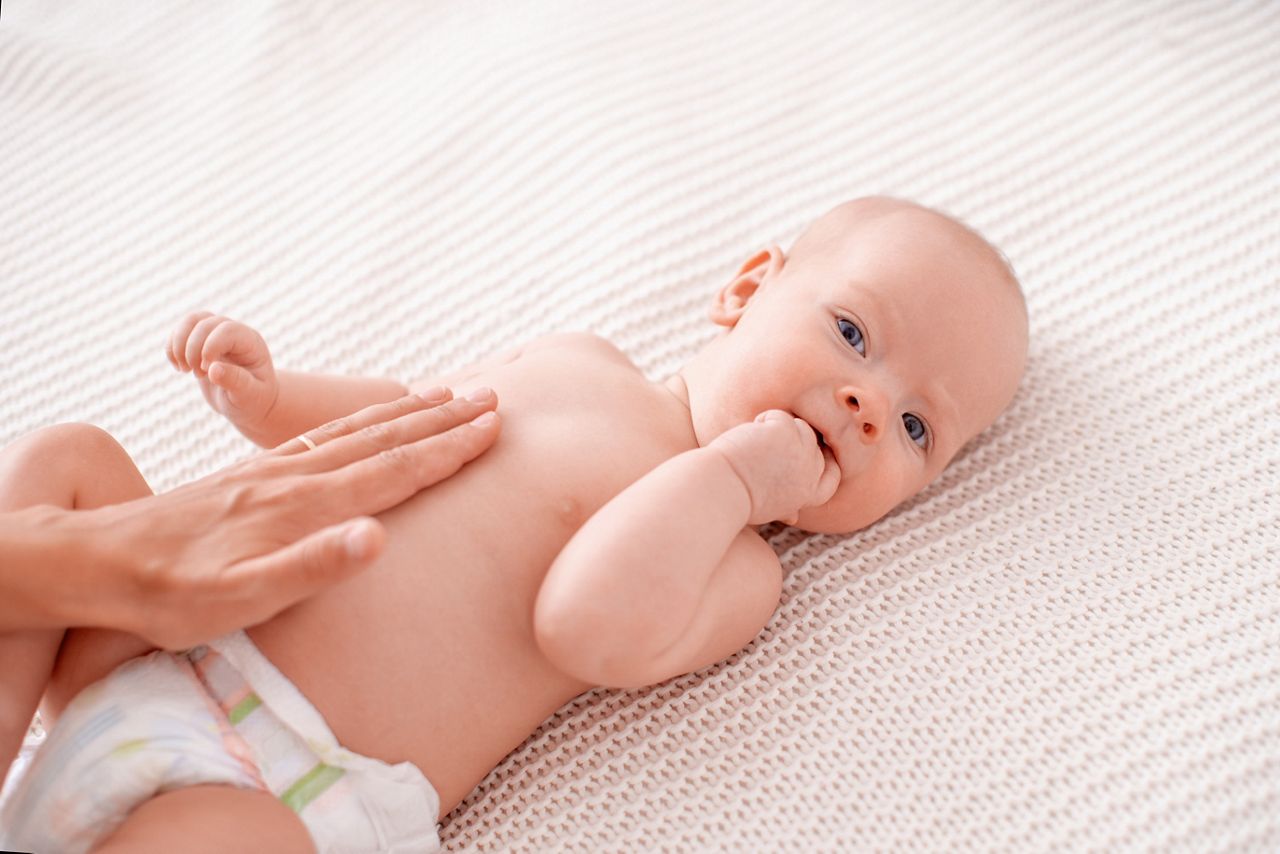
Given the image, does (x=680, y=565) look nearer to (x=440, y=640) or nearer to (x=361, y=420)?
(x=440, y=640)

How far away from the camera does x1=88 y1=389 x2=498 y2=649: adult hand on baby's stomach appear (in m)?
1.22

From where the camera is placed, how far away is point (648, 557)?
4.53 feet

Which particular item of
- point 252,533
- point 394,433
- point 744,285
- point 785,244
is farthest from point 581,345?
point 252,533

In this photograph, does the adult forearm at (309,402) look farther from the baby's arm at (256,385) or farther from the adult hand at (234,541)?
the adult hand at (234,541)

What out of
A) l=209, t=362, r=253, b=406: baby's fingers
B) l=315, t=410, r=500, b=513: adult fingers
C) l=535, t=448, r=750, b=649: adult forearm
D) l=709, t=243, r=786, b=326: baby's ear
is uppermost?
l=209, t=362, r=253, b=406: baby's fingers

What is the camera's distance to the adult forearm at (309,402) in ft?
5.69

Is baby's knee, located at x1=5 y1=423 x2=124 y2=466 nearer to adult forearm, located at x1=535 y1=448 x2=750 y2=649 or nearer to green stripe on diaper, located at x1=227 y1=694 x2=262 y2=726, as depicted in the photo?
green stripe on diaper, located at x1=227 y1=694 x2=262 y2=726

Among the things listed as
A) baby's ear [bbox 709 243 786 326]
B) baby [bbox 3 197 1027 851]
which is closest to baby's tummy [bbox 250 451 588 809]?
baby [bbox 3 197 1027 851]

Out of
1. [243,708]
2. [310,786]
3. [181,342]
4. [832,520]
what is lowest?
[832,520]

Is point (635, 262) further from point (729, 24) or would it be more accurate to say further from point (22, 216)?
point (22, 216)

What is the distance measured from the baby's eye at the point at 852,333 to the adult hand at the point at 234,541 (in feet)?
2.15

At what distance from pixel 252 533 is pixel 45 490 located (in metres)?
0.36

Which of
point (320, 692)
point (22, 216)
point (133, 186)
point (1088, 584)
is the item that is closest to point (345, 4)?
point (133, 186)

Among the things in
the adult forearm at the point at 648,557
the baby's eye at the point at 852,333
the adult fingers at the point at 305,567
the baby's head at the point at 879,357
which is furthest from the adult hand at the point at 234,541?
the baby's eye at the point at 852,333
